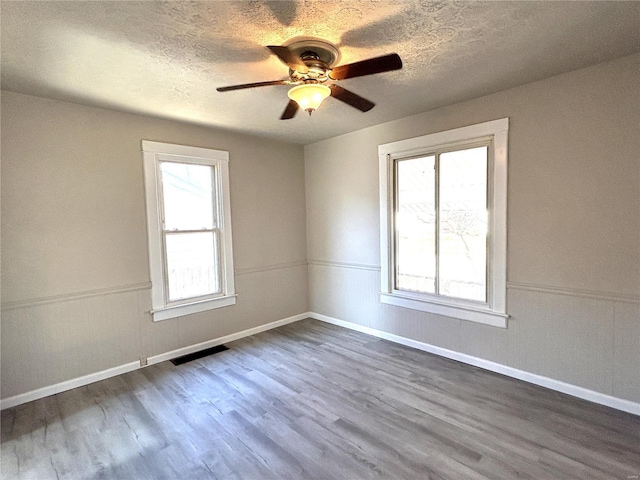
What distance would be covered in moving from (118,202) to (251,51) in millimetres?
2115

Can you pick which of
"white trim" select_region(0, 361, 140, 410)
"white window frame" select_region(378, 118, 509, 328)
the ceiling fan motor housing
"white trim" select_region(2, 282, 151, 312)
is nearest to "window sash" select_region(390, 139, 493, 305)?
"white window frame" select_region(378, 118, 509, 328)

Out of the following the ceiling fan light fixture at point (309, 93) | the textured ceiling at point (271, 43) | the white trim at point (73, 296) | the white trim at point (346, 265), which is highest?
the textured ceiling at point (271, 43)

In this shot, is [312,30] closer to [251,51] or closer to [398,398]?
[251,51]

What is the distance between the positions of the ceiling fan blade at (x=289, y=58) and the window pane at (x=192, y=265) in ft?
8.23

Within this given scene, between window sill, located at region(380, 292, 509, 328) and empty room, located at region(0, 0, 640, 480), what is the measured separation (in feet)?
0.10

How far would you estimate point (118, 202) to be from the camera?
323 cm

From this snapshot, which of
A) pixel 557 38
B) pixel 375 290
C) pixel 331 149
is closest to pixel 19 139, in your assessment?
pixel 331 149

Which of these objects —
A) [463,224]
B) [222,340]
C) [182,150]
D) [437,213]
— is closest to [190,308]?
[222,340]

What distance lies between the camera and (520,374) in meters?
2.94

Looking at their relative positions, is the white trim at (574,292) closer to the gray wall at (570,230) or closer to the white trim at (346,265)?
the gray wall at (570,230)

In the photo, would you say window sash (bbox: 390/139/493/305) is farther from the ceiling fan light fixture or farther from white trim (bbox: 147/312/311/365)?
the ceiling fan light fixture

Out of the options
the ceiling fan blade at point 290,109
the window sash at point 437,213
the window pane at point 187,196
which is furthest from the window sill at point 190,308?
the ceiling fan blade at point 290,109

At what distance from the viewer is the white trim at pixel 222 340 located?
3.55m

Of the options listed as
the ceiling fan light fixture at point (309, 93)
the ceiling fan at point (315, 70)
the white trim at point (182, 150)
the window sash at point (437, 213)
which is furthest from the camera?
the white trim at point (182, 150)
